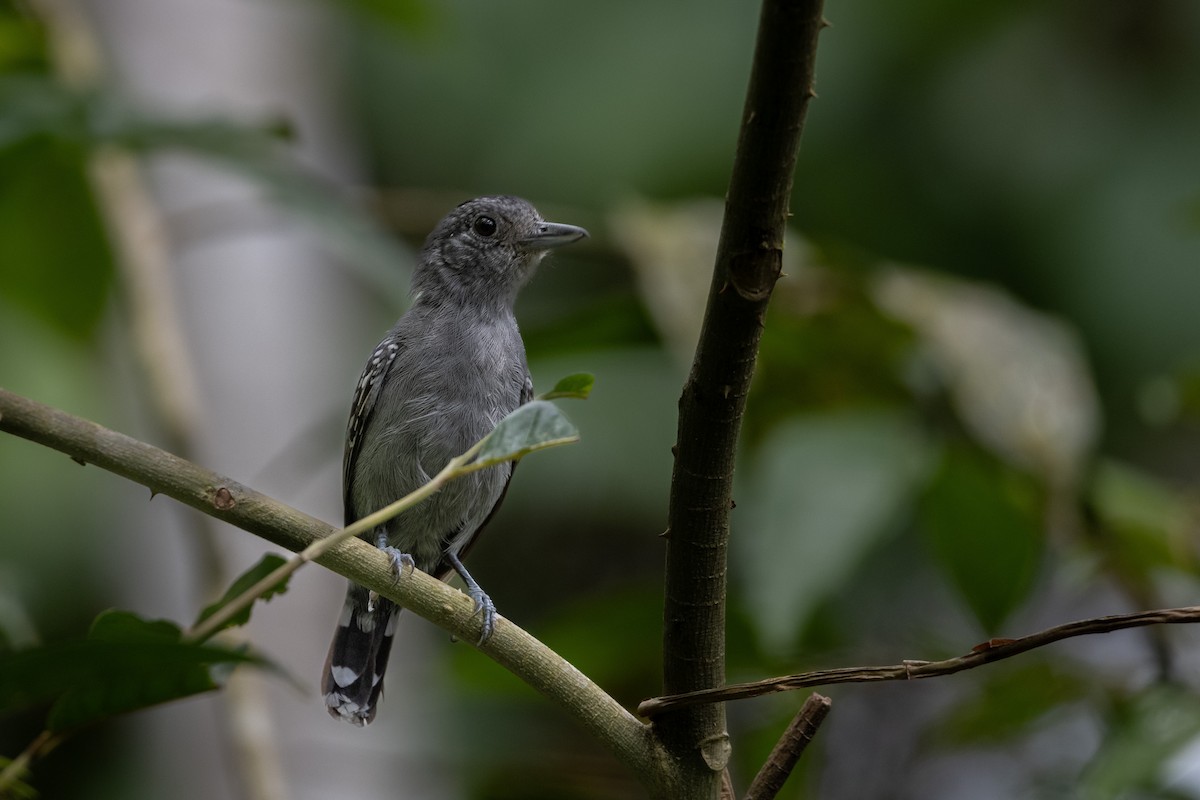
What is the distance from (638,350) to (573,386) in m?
2.73

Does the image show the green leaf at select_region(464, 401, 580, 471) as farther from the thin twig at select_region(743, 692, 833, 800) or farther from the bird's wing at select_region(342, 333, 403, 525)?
the bird's wing at select_region(342, 333, 403, 525)

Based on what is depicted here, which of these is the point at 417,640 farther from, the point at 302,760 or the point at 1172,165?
the point at 1172,165

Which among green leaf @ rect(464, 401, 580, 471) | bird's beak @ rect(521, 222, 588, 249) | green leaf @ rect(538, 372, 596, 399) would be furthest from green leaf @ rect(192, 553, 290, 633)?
bird's beak @ rect(521, 222, 588, 249)

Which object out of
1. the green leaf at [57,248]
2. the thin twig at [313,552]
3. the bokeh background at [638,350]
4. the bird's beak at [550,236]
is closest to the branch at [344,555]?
the thin twig at [313,552]

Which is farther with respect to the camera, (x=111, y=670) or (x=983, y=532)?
(x=983, y=532)

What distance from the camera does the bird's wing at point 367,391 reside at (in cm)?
392

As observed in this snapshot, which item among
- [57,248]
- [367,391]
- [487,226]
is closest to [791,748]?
[367,391]

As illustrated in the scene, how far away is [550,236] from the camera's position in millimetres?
4199

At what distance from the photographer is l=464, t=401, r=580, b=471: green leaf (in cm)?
175

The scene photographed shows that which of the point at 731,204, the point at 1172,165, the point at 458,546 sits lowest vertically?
the point at 731,204

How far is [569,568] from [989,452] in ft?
14.5

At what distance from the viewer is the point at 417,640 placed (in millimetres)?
6301

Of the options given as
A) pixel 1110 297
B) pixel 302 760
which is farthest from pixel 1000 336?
pixel 1110 297

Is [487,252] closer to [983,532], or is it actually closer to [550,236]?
[550,236]
